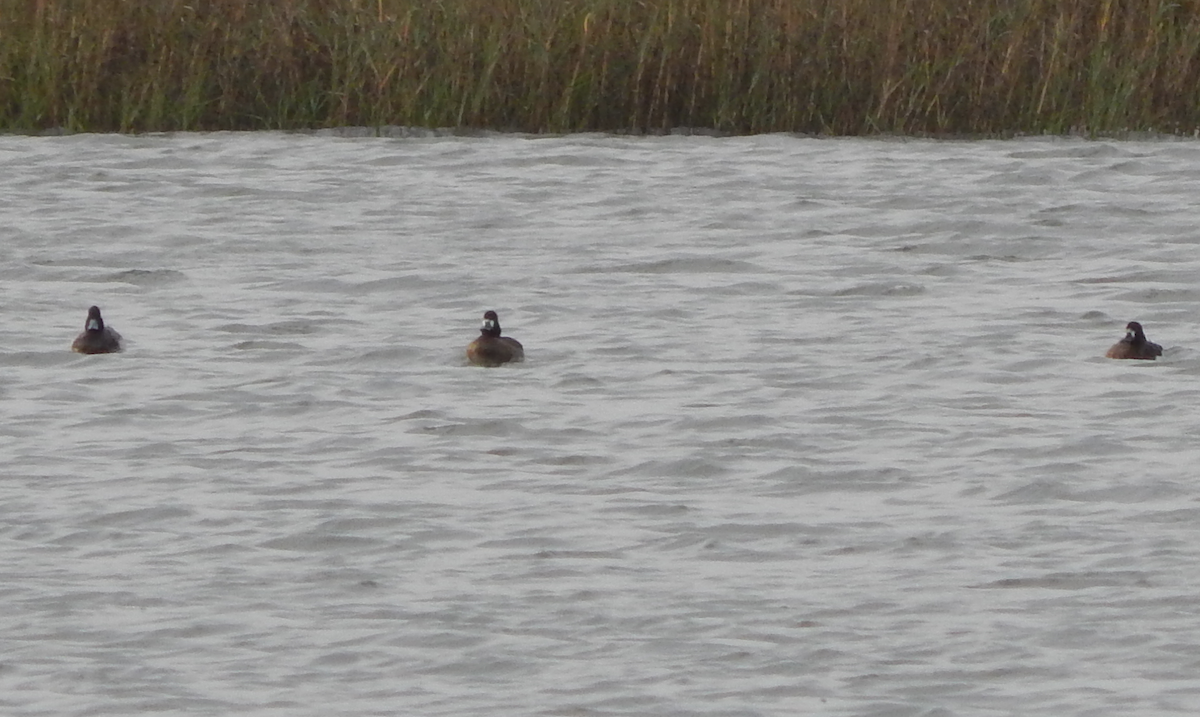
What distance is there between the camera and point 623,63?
14289 mm

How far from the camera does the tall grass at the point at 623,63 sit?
14.1m

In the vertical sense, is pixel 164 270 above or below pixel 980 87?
below

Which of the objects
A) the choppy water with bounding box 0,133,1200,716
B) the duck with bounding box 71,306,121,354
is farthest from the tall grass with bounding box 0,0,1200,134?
the duck with bounding box 71,306,121,354

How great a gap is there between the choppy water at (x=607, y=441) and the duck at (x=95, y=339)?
2.2 inches

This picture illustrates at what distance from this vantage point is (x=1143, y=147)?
14320 millimetres

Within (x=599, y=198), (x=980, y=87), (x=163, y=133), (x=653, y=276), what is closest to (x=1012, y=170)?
(x=980, y=87)

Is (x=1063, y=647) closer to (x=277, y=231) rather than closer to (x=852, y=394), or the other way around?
(x=852, y=394)

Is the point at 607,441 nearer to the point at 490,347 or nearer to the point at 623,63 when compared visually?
the point at 490,347

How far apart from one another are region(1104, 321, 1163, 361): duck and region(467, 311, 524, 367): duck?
7.00 feet

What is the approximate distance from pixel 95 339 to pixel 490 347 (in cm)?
143

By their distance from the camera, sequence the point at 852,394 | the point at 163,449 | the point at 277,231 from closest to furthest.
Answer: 1. the point at 163,449
2. the point at 852,394
3. the point at 277,231

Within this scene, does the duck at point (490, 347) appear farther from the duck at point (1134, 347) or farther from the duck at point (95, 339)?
the duck at point (1134, 347)

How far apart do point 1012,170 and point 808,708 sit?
29.8ft

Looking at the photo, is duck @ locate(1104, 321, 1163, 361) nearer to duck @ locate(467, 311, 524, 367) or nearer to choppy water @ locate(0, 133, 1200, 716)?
choppy water @ locate(0, 133, 1200, 716)
